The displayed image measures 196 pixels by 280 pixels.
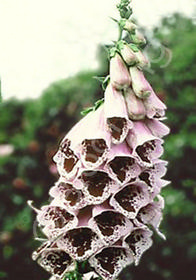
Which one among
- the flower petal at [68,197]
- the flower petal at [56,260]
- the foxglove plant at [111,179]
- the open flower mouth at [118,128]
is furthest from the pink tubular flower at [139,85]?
the flower petal at [56,260]

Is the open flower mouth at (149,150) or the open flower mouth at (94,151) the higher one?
the open flower mouth at (94,151)

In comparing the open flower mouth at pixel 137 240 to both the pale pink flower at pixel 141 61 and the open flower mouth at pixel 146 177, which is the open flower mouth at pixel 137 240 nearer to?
the open flower mouth at pixel 146 177

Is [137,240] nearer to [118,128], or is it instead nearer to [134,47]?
[118,128]

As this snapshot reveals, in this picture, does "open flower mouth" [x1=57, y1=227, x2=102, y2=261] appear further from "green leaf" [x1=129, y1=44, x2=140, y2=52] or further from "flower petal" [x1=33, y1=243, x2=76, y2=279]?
"green leaf" [x1=129, y1=44, x2=140, y2=52]

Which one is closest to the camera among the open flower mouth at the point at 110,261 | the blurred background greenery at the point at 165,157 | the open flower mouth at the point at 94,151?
the open flower mouth at the point at 94,151

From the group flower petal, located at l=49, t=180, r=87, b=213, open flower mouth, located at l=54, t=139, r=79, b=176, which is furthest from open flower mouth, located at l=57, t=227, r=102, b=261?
open flower mouth, located at l=54, t=139, r=79, b=176

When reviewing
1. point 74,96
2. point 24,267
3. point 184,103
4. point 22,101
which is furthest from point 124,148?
point 22,101

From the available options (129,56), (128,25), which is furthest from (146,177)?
(128,25)
